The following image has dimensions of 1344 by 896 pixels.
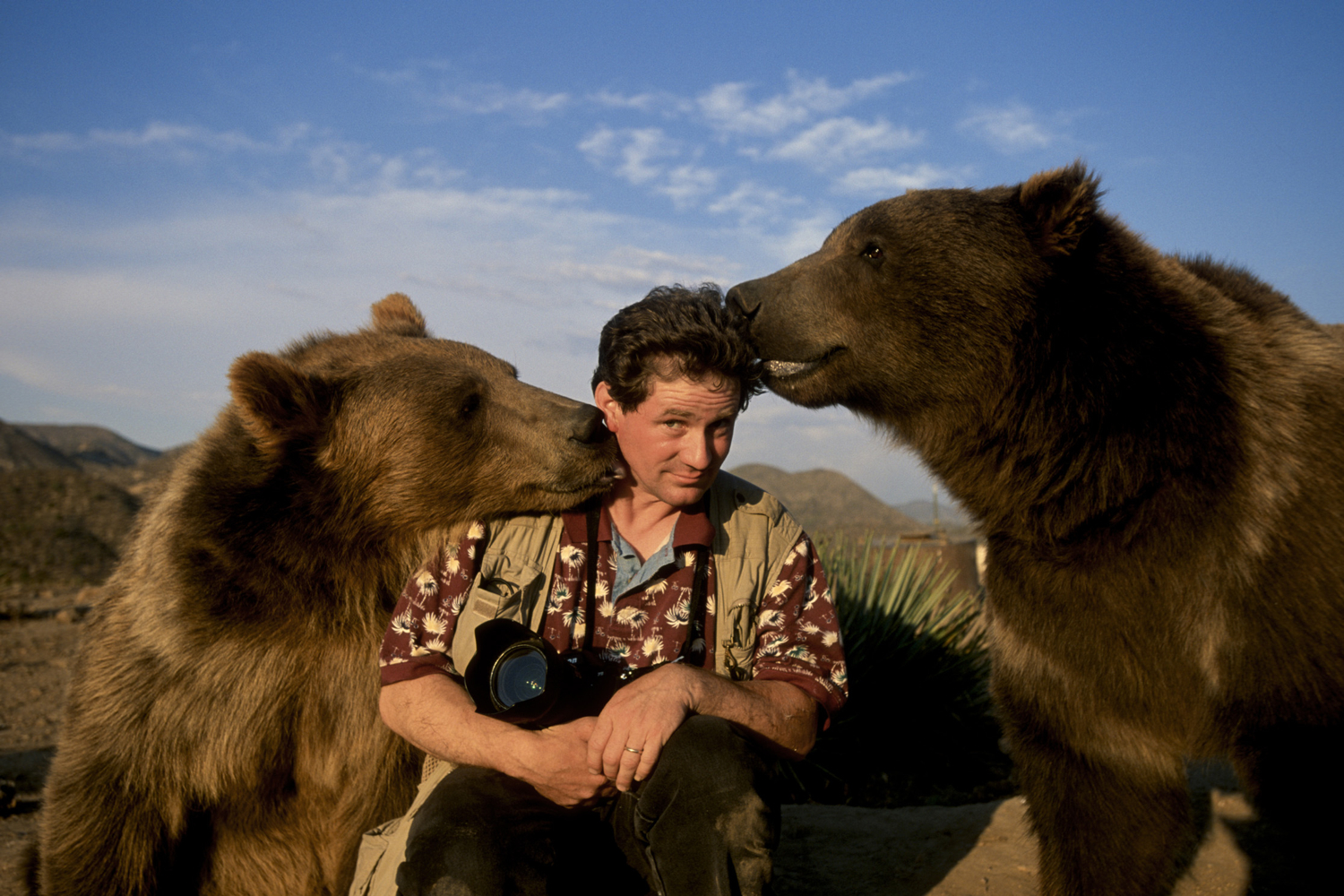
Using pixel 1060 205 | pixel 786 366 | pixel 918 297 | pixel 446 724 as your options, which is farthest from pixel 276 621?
pixel 1060 205

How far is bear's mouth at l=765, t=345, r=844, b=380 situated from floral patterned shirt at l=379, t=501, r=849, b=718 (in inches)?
22.2

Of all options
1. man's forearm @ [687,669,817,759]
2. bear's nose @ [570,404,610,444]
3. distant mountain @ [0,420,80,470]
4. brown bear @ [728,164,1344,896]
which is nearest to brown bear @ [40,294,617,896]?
bear's nose @ [570,404,610,444]

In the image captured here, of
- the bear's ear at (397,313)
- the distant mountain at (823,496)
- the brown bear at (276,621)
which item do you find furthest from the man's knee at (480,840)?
the distant mountain at (823,496)

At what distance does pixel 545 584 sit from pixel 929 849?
2.44 metres

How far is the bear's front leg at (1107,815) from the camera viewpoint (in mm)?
2891

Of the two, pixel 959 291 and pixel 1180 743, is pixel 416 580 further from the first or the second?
pixel 1180 743

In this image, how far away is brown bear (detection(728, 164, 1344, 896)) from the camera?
2500 millimetres

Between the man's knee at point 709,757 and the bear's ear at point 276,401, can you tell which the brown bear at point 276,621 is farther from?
the man's knee at point 709,757

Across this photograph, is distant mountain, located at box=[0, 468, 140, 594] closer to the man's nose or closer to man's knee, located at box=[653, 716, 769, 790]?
the man's nose

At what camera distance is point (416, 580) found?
3023 mm

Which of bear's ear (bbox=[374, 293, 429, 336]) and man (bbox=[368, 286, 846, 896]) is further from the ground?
bear's ear (bbox=[374, 293, 429, 336])

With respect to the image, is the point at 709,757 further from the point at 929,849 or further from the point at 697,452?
the point at 929,849

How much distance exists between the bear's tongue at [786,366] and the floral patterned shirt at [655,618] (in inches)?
22.3

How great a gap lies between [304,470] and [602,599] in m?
1.18
